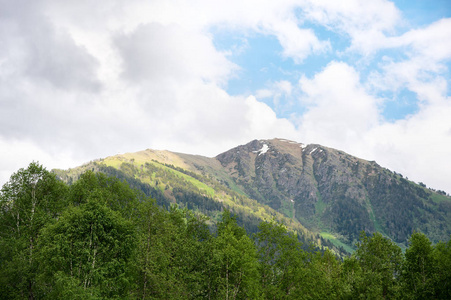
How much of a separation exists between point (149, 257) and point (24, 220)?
21.3 meters

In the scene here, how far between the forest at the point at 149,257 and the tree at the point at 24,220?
0.14 m

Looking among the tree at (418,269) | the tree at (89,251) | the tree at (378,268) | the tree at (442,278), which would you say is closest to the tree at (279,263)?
the tree at (378,268)

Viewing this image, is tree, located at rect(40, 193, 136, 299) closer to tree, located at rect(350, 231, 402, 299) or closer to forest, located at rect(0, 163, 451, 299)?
forest, located at rect(0, 163, 451, 299)

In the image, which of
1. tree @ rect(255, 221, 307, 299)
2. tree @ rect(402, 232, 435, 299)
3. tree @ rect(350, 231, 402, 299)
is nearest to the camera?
tree @ rect(402, 232, 435, 299)

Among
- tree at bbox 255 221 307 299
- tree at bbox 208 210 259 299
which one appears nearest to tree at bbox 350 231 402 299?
tree at bbox 255 221 307 299

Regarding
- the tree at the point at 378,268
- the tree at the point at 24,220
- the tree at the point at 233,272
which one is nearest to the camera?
the tree at the point at 24,220

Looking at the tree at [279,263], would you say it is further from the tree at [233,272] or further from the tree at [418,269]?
the tree at [418,269]

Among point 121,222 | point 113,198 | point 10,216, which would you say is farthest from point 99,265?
point 10,216

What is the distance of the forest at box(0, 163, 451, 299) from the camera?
38094mm

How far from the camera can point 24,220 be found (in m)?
46.2

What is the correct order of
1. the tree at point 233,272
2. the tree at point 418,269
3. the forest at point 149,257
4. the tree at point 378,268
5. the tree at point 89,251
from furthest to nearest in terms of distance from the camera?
the tree at point 378,268, the tree at point 233,272, the tree at point 418,269, the forest at point 149,257, the tree at point 89,251

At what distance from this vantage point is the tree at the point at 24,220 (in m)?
40.1

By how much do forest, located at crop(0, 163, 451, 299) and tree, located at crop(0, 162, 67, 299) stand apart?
14cm

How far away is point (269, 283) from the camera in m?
52.2
